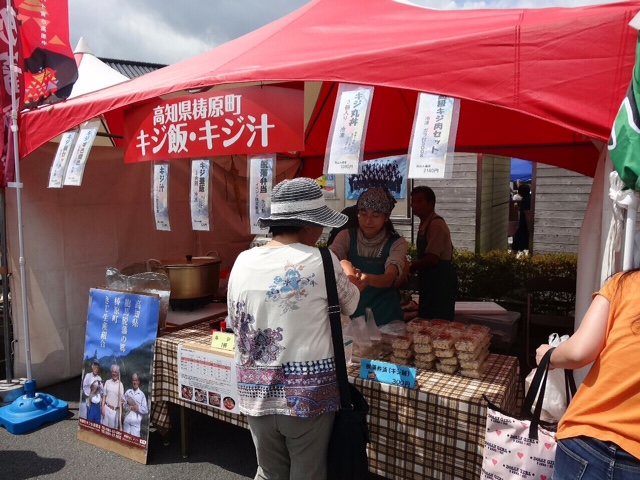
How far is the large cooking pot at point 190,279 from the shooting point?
3.63 meters

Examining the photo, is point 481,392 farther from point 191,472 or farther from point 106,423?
point 106,423

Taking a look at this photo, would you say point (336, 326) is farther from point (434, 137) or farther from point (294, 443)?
point (434, 137)

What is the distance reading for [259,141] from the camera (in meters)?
2.78

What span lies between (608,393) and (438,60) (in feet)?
5.25

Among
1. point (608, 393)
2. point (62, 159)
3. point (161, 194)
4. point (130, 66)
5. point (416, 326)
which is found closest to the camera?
point (608, 393)

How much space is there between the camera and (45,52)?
3879mm

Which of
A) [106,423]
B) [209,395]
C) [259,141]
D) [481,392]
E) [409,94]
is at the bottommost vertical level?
[106,423]

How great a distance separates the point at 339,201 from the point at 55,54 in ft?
18.0

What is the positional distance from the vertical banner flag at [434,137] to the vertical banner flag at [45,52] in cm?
311

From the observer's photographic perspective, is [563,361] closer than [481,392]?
Yes

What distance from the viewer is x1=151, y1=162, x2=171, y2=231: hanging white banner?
333 cm

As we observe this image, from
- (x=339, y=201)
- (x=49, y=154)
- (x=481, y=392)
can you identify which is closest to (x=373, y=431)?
(x=481, y=392)

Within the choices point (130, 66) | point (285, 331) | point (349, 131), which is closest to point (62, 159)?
point (349, 131)

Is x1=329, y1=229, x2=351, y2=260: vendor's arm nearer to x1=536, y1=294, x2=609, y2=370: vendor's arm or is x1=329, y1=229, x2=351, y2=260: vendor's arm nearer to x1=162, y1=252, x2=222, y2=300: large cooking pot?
Result: x1=162, y1=252, x2=222, y2=300: large cooking pot
